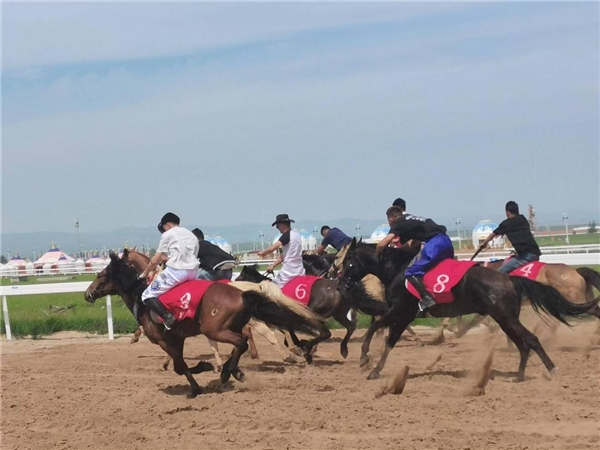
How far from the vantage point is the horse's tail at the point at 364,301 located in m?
12.2

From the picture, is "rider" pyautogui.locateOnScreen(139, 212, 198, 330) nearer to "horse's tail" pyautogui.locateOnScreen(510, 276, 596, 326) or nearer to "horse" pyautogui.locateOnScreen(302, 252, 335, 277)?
"horse's tail" pyautogui.locateOnScreen(510, 276, 596, 326)

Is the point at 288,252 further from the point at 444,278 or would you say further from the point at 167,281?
the point at 444,278

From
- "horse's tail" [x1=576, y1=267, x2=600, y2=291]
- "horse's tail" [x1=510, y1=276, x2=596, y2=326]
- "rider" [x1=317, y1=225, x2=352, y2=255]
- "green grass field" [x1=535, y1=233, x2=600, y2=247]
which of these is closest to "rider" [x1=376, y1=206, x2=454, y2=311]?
"horse's tail" [x1=510, y1=276, x2=596, y2=326]

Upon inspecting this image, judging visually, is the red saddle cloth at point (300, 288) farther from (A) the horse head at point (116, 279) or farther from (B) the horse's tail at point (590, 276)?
(B) the horse's tail at point (590, 276)

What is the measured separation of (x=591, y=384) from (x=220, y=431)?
173 inches

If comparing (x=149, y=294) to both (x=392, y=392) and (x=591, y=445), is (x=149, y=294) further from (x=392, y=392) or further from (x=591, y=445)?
(x=591, y=445)

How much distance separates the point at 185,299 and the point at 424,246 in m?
3.18

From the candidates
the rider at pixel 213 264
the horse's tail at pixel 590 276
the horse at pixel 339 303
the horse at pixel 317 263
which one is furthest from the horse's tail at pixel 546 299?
the horse at pixel 317 263

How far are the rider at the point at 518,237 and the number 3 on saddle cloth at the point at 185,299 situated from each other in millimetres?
5036

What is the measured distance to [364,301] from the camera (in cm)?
1241

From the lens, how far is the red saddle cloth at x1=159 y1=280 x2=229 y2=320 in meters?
10.2

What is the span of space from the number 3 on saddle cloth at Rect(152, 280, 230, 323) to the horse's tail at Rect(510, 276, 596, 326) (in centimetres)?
394

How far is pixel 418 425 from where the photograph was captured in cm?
757

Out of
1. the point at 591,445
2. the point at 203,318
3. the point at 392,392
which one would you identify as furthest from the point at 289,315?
the point at 591,445
